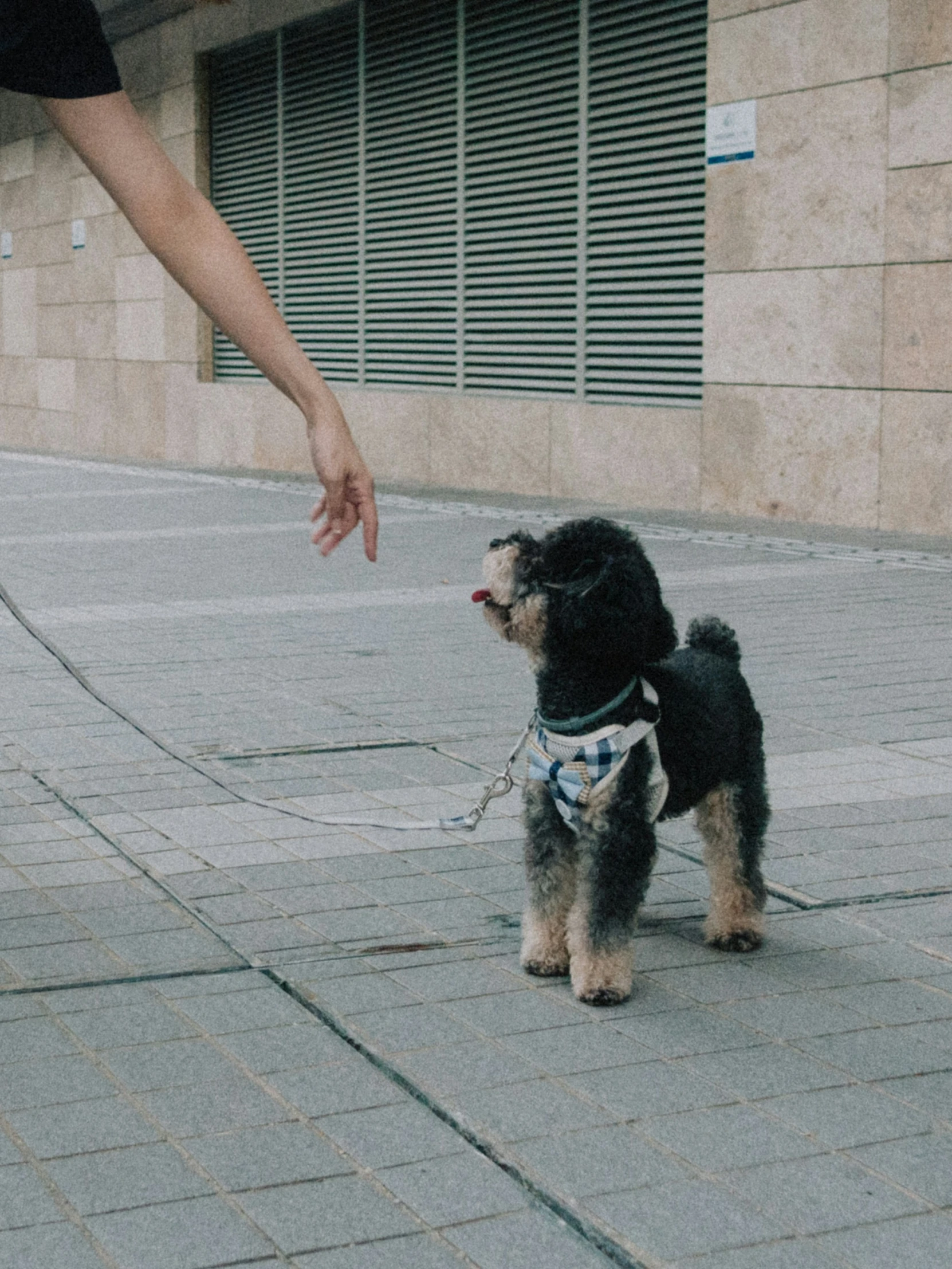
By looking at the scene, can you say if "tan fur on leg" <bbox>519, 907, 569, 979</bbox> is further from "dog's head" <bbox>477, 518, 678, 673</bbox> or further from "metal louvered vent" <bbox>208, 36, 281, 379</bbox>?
"metal louvered vent" <bbox>208, 36, 281, 379</bbox>

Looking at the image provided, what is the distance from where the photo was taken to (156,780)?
224 inches

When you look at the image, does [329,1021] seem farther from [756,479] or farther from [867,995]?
[756,479]

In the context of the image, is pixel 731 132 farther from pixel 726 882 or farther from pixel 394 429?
pixel 726 882

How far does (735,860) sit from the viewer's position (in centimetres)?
407

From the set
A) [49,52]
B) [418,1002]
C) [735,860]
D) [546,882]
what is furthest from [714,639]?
[49,52]

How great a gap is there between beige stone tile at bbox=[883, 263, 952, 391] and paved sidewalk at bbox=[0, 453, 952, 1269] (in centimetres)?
467

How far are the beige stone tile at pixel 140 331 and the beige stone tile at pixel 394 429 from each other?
3.99 meters

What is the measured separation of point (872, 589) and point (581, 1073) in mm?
6700

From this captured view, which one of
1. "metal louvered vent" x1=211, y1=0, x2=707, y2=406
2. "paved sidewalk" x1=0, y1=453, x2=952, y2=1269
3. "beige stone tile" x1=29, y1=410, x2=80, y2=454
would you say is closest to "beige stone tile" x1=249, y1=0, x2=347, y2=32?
"metal louvered vent" x1=211, y1=0, x2=707, y2=406

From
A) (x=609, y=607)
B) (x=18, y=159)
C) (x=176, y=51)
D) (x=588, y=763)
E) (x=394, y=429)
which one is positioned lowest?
(x=588, y=763)

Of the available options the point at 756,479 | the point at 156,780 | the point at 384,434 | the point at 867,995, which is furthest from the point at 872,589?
the point at 384,434

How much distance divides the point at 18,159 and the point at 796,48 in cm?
1508

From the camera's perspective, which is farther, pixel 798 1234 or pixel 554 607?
pixel 554 607

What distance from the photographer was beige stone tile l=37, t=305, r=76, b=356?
939 inches
